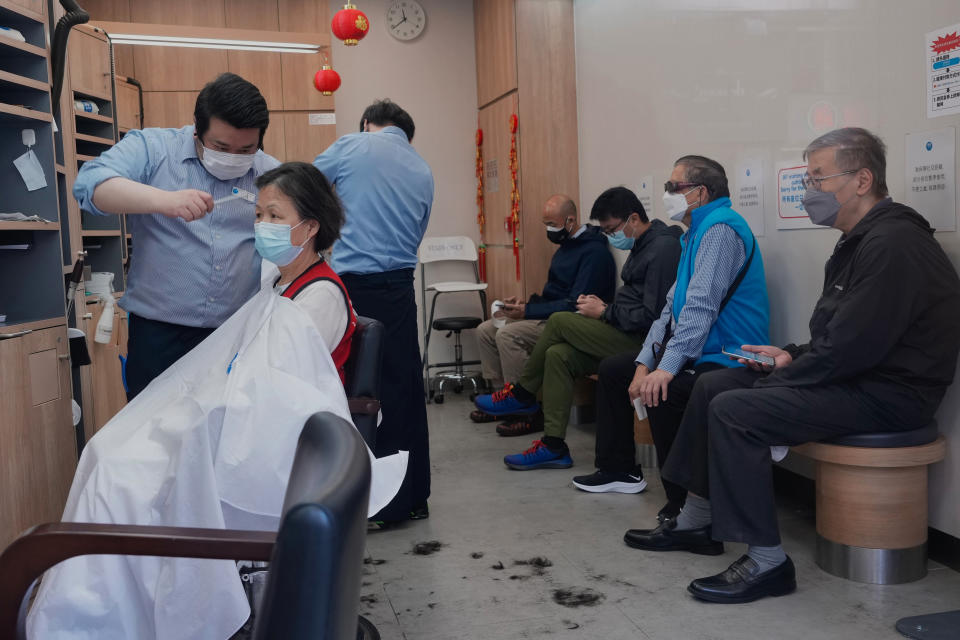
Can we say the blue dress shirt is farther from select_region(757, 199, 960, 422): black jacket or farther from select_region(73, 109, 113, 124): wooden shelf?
select_region(73, 109, 113, 124): wooden shelf

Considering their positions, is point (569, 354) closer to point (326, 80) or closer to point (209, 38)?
point (326, 80)

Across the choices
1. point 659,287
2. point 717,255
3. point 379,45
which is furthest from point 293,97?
point 717,255

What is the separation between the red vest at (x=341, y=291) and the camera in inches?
81.1

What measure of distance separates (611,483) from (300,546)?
3220mm

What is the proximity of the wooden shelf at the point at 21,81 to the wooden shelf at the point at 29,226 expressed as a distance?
44 cm

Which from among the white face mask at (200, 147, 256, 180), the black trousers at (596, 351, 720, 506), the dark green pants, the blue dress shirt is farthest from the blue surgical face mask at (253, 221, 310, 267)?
the dark green pants

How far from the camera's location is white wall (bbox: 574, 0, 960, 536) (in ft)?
8.93

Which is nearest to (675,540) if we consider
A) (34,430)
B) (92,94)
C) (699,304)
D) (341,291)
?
(699,304)

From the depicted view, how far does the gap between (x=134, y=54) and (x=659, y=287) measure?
14.6 feet

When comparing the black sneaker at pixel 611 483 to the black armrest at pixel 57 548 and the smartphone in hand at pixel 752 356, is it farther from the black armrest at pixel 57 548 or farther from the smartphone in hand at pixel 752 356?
the black armrest at pixel 57 548

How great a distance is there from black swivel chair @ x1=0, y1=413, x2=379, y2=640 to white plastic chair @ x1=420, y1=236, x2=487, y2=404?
497 centimetres

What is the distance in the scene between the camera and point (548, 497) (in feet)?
11.9

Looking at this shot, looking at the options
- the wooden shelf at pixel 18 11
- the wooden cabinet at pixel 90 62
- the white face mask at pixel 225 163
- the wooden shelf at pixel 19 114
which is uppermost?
the wooden cabinet at pixel 90 62

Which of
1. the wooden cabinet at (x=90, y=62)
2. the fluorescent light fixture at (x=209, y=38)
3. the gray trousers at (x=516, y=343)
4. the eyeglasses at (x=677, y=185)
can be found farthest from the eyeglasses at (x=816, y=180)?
the fluorescent light fixture at (x=209, y=38)
